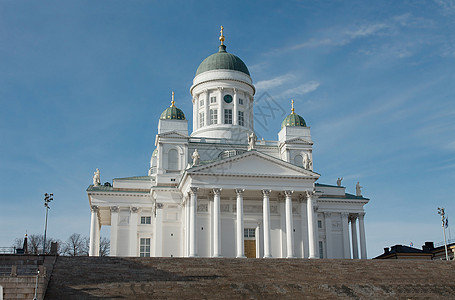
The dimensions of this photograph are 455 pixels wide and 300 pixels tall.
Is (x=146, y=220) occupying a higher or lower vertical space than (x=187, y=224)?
higher

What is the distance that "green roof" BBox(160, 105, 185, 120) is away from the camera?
58469mm

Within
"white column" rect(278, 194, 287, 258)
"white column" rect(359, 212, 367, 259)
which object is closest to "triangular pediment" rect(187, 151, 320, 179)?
"white column" rect(278, 194, 287, 258)

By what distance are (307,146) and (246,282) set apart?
2858 centimetres

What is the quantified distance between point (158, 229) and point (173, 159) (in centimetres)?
761

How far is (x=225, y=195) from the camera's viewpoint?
51.1 meters

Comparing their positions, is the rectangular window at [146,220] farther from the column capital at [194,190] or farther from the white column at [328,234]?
the white column at [328,234]

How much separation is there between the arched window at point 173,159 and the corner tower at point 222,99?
5.71m

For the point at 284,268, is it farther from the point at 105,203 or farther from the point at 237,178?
the point at 105,203

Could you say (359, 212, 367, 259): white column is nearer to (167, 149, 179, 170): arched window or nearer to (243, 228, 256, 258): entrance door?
(243, 228, 256, 258): entrance door

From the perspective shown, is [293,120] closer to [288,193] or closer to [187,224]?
[288,193]

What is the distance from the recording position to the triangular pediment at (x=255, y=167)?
48812mm

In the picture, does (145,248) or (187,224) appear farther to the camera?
(145,248)

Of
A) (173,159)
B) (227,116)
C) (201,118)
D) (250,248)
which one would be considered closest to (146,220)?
(173,159)

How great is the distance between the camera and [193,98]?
6538 cm
